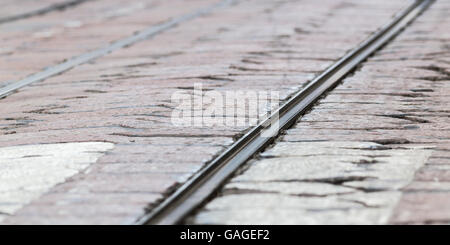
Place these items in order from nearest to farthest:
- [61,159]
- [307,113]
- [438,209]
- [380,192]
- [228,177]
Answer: [438,209], [380,192], [228,177], [61,159], [307,113]

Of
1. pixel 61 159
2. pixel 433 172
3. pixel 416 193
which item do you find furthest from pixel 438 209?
pixel 61 159

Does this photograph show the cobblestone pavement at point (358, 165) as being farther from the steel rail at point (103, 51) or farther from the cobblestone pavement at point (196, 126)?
the steel rail at point (103, 51)

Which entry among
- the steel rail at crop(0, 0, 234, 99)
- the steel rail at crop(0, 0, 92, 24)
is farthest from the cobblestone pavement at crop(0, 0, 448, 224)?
the steel rail at crop(0, 0, 92, 24)

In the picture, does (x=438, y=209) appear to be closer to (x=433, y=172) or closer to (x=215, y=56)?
(x=433, y=172)

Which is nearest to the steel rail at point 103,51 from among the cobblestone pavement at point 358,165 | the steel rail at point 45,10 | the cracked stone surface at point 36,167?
the cracked stone surface at point 36,167

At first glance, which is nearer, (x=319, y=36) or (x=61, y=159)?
(x=61, y=159)

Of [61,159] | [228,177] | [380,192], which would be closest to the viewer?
[380,192]

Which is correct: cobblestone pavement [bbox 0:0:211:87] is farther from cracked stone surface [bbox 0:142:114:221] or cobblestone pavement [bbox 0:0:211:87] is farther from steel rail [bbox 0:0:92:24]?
cracked stone surface [bbox 0:142:114:221]
